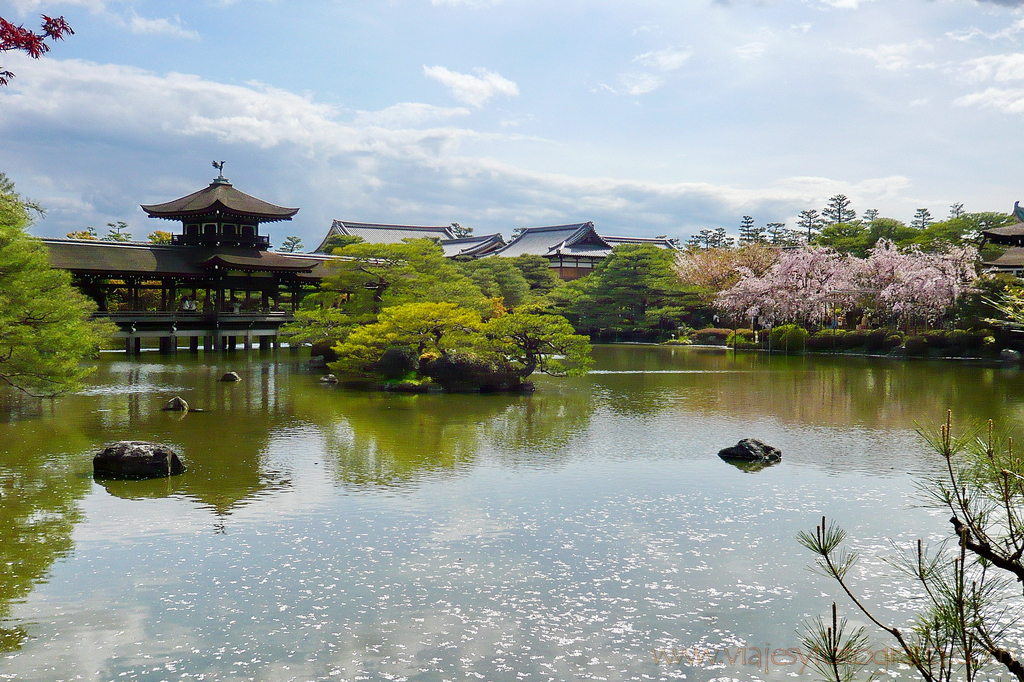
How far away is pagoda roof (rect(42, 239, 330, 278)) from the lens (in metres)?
32.0

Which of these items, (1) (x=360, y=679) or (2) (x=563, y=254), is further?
(2) (x=563, y=254)

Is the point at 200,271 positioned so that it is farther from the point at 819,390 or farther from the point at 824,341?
the point at 824,341

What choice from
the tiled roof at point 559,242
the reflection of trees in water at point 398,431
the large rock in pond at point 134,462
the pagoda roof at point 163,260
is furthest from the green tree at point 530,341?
the tiled roof at point 559,242

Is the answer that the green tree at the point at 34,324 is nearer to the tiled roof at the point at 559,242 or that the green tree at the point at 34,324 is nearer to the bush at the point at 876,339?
the bush at the point at 876,339

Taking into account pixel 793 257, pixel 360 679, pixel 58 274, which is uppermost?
pixel 793 257

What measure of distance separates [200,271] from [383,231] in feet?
101

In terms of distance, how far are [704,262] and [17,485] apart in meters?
41.4

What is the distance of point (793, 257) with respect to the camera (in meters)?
40.1

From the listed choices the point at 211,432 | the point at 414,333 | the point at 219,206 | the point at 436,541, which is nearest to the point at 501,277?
the point at 219,206

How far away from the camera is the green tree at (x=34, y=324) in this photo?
14.0 meters

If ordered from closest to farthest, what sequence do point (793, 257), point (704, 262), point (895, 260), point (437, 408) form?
point (437, 408) < point (895, 260) < point (793, 257) < point (704, 262)

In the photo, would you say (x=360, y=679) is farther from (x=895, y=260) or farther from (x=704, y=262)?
(x=704, y=262)

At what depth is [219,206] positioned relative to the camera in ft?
120

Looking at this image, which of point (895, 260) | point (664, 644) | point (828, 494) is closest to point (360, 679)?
point (664, 644)
